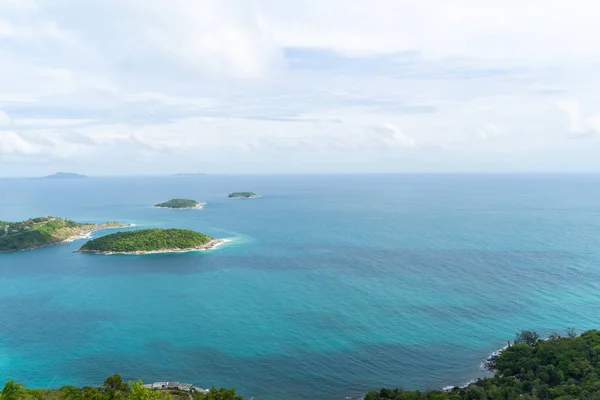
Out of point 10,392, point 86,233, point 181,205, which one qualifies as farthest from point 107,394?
point 181,205

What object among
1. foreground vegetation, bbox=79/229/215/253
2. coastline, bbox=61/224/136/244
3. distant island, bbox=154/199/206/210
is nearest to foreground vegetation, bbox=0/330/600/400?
foreground vegetation, bbox=79/229/215/253

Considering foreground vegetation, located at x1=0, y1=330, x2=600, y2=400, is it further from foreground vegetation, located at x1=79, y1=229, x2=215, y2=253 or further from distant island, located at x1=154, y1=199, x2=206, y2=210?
distant island, located at x1=154, y1=199, x2=206, y2=210

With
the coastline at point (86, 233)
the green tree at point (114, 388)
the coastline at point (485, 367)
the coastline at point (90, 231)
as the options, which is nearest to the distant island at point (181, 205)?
the coastline at point (86, 233)

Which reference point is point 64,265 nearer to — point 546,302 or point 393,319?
point 393,319

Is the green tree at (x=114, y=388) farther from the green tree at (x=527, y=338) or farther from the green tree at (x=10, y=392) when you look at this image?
the green tree at (x=527, y=338)

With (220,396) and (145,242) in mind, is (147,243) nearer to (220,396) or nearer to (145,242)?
(145,242)

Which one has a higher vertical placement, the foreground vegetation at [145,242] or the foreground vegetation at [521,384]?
the foreground vegetation at [145,242]
